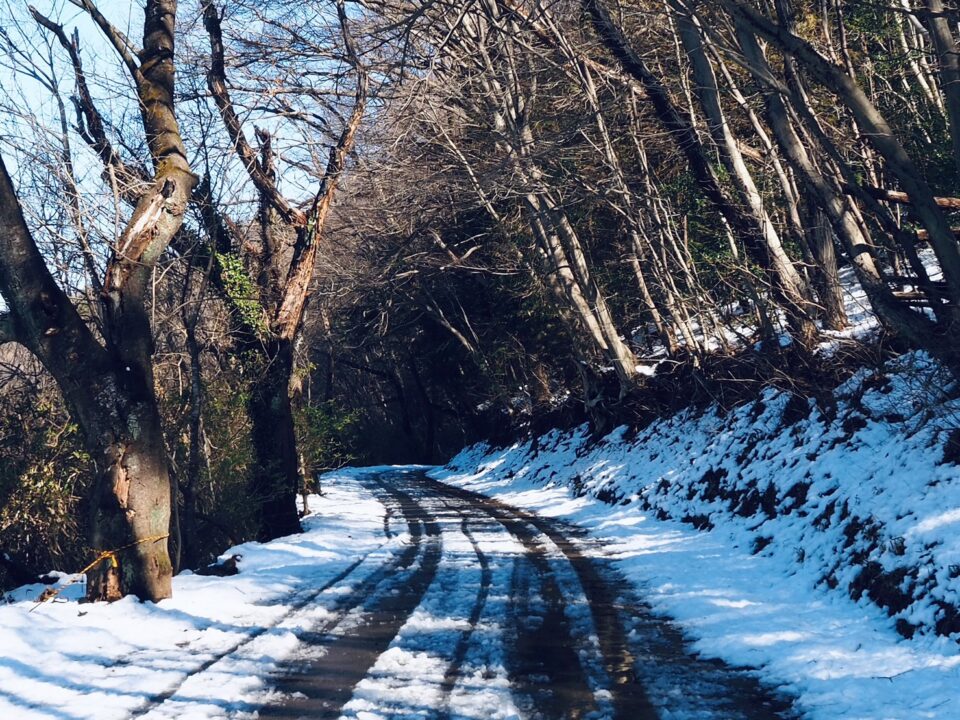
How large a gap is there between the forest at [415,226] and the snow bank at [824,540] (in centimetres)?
87

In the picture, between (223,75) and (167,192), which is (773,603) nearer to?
(167,192)

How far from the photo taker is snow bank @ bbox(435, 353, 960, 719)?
5.99 m

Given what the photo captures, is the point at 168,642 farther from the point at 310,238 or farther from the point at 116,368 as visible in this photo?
the point at 310,238

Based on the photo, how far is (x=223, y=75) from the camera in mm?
14844

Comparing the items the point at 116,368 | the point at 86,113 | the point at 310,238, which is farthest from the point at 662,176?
the point at 116,368

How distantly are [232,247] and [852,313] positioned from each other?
11.0 m

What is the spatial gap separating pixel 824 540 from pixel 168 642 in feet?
21.0

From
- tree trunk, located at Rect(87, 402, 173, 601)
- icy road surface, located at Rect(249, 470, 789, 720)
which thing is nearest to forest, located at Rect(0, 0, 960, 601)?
tree trunk, located at Rect(87, 402, 173, 601)

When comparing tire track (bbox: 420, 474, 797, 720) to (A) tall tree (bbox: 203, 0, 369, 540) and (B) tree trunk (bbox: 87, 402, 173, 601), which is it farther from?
(A) tall tree (bbox: 203, 0, 369, 540)

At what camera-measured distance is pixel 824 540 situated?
350 inches

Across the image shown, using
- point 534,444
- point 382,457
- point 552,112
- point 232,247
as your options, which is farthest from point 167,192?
point 382,457

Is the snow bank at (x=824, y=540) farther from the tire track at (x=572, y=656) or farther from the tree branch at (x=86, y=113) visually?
the tree branch at (x=86, y=113)

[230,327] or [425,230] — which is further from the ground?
[425,230]

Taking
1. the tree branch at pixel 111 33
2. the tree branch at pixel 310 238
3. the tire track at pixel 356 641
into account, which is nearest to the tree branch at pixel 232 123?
the tree branch at pixel 310 238
